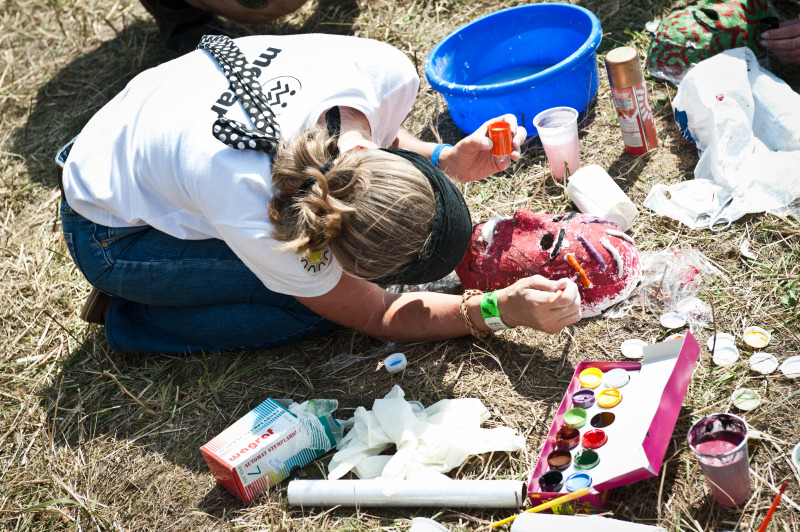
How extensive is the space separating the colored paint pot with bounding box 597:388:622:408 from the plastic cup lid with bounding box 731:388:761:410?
29 centimetres

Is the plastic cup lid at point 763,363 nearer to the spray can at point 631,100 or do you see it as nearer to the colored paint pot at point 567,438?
the colored paint pot at point 567,438

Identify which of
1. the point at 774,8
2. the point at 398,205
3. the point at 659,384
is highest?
the point at 398,205

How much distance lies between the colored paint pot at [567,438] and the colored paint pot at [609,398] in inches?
4.1

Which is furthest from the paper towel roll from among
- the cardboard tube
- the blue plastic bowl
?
the cardboard tube

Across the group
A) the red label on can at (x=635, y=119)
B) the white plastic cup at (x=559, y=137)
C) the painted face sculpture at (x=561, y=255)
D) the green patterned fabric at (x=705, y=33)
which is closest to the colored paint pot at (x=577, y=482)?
the painted face sculpture at (x=561, y=255)

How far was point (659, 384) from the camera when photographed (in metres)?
1.86

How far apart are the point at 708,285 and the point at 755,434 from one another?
2.00 ft

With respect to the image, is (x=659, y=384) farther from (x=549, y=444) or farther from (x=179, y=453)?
(x=179, y=453)

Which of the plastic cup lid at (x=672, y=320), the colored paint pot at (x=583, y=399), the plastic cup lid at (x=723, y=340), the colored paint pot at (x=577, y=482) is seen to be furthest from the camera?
the plastic cup lid at (x=672, y=320)

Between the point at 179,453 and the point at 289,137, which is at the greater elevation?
the point at 289,137

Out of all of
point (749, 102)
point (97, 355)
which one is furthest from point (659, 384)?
point (97, 355)

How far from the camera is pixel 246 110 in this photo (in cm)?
200

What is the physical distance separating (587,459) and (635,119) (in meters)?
1.47

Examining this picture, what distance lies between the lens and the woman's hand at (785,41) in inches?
113
